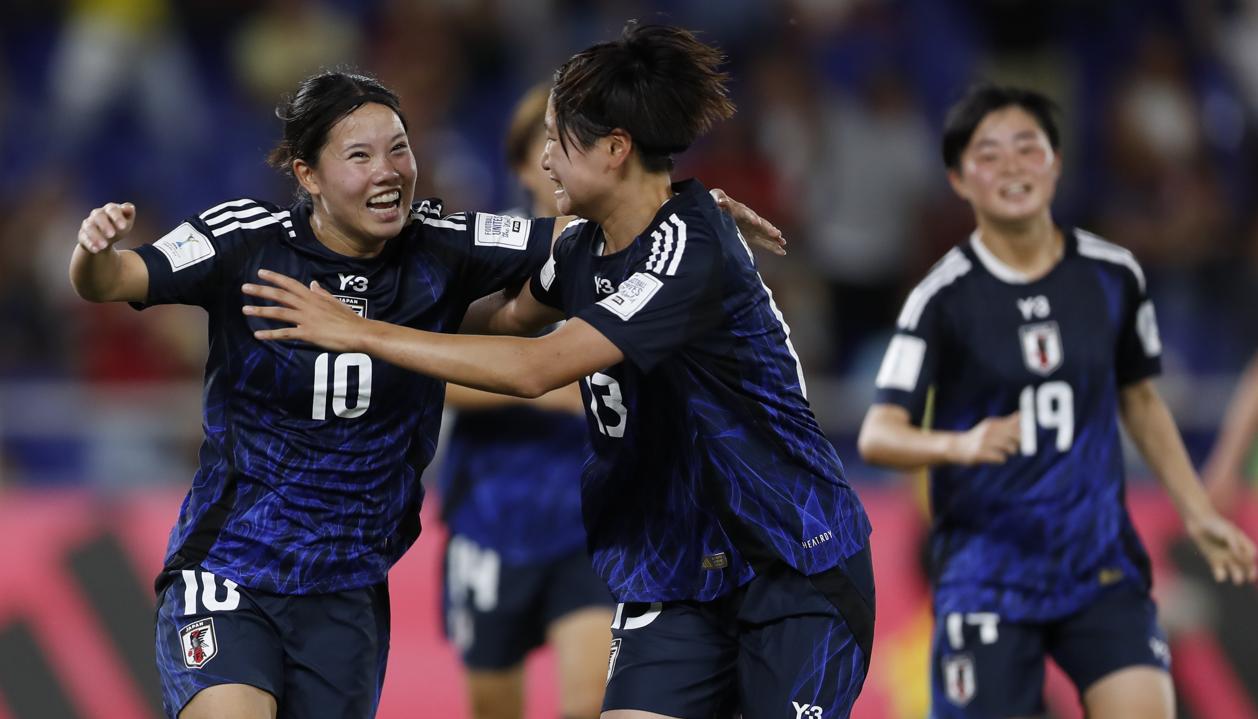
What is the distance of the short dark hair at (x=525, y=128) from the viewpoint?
619 centimetres

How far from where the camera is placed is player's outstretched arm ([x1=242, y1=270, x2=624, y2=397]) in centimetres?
404

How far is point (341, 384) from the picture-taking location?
14.6ft

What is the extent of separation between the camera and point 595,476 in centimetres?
451

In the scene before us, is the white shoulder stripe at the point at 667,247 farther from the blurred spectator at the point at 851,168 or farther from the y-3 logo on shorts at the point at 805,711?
the blurred spectator at the point at 851,168

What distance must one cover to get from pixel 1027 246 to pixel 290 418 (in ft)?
8.45

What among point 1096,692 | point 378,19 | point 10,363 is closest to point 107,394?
point 10,363

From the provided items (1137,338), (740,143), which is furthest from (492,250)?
(740,143)

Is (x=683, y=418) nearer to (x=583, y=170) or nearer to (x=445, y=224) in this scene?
(x=583, y=170)

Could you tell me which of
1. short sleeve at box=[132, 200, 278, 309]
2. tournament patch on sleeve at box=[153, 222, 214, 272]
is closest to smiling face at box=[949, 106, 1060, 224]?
short sleeve at box=[132, 200, 278, 309]

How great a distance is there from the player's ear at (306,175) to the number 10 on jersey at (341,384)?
1.56 ft

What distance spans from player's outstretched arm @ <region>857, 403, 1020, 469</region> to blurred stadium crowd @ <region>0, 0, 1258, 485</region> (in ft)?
16.2

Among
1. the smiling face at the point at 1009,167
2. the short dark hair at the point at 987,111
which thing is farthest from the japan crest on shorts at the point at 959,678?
the short dark hair at the point at 987,111

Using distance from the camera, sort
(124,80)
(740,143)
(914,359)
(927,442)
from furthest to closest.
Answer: (124,80)
(740,143)
(914,359)
(927,442)

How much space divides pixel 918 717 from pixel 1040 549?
2286 mm
